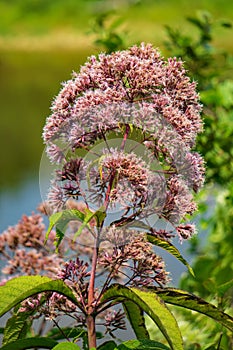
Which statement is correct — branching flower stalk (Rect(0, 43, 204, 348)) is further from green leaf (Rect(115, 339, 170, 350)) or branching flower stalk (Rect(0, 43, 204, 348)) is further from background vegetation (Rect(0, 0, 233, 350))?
background vegetation (Rect(0, 0, 233, 350))

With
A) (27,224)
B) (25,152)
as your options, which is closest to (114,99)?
(27,224)

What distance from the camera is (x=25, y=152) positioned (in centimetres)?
961

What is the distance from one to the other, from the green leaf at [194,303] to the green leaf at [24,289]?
4.8 inches

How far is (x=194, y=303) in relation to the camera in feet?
3.08

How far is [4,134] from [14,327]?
33.8ft

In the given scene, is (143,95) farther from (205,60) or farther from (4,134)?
(4,134)

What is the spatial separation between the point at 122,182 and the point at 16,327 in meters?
0.28

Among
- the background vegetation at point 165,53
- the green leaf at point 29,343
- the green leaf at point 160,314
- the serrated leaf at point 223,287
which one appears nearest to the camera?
the green leaf at point 160,314

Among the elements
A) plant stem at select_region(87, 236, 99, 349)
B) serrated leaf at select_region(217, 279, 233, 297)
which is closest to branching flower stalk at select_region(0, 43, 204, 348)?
plant stem at select_region(87, 236, 99, 349)

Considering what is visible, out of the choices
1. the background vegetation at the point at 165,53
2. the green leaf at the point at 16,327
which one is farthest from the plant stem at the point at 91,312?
the background vegetation at the point at 165,53

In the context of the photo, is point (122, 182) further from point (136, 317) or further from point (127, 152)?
point (136, 317)

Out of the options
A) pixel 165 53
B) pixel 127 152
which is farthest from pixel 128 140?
pixel 165 53

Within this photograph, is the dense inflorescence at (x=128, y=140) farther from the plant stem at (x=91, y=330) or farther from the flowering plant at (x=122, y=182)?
the plant stem at (x=91, y=330)

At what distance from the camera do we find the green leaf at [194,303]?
0.93m
